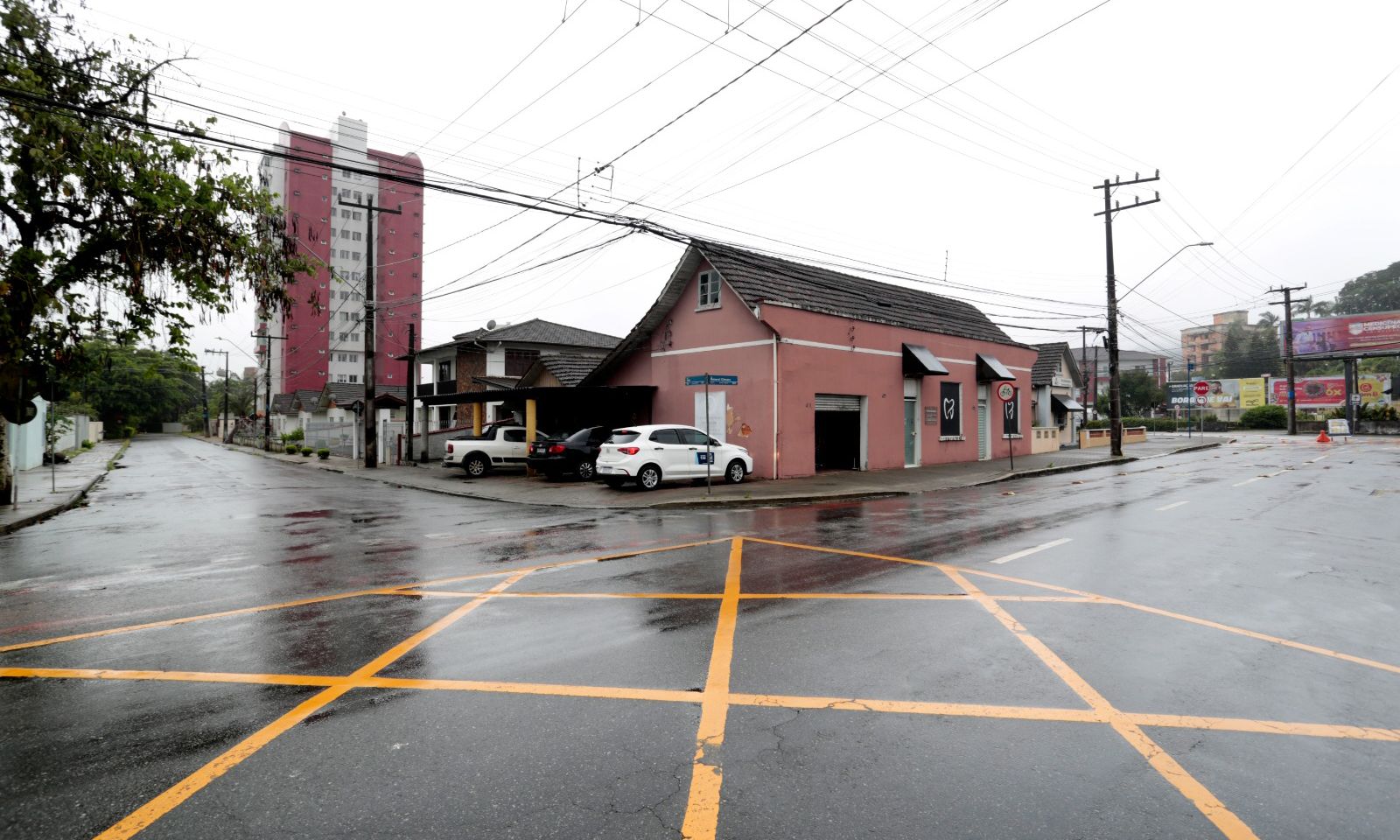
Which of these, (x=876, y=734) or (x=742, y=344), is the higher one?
(x=742, y=344)

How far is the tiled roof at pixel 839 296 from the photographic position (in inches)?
790

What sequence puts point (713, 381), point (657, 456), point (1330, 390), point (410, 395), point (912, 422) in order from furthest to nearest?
point (1330, 390)
point (410, 395)
point (912, 422)
point (657, 456)
point (713, 381)

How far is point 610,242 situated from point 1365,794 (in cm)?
1625

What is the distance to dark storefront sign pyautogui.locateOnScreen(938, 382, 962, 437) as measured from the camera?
25391 mm

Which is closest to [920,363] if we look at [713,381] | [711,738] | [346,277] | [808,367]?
[808,367]

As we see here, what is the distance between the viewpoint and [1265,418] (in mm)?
58531

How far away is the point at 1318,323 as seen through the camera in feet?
179

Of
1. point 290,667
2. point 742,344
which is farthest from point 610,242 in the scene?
point 290,667

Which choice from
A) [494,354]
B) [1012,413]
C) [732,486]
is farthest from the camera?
[494,354]

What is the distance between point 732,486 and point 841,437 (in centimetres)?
617

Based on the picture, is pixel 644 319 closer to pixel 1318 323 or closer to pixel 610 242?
pixel 610 242

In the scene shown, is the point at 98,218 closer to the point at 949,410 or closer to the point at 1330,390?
the point at 949,410

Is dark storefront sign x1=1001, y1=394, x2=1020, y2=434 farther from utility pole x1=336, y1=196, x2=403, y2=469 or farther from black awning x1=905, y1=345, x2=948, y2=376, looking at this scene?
utility pole x1=336, y1=196, x2=403, y2=469

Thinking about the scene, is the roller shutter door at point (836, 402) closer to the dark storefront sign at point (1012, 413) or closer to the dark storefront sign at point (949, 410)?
the dark storefront sign at point (949, 410)
